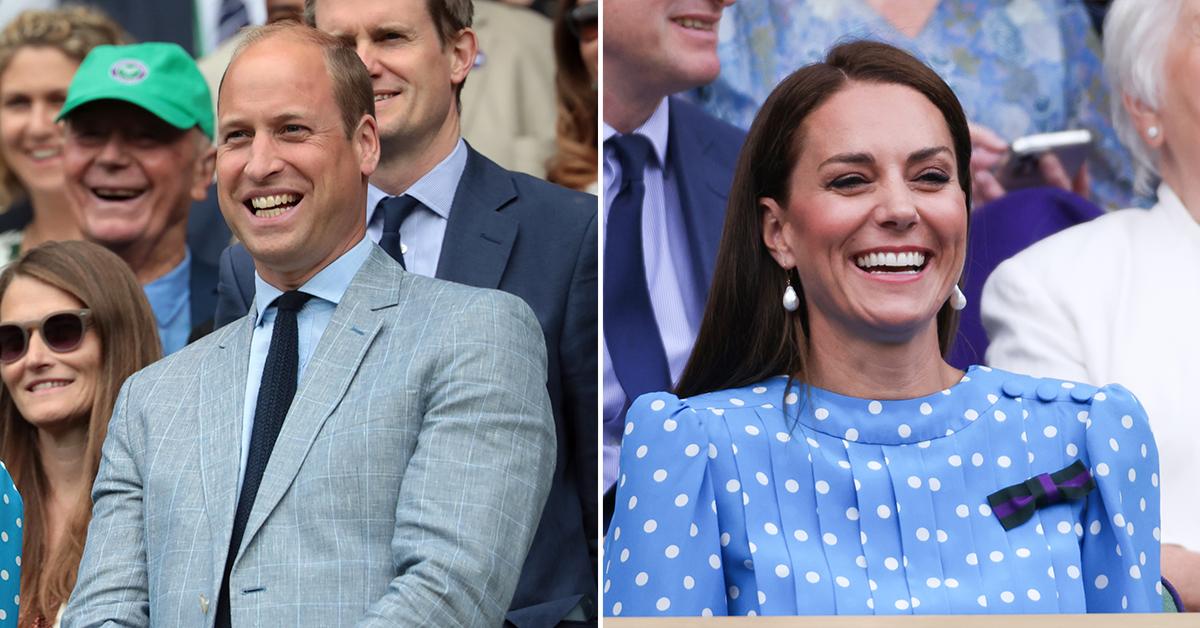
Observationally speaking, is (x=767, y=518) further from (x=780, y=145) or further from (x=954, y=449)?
(x=780, y=145)

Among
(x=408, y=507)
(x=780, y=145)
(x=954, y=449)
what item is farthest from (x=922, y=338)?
(x=408, y=507)

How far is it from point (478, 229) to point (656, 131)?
1.91 ft

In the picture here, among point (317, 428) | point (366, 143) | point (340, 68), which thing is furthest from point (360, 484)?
point (340, 68)

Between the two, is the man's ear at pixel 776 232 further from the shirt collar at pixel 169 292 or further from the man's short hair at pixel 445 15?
the shirt collar at pixel 169 292

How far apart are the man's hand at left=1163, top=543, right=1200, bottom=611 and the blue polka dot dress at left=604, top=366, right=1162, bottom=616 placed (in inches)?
7.9

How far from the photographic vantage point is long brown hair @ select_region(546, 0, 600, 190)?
4371mm

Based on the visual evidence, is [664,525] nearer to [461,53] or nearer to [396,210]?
[396,210]

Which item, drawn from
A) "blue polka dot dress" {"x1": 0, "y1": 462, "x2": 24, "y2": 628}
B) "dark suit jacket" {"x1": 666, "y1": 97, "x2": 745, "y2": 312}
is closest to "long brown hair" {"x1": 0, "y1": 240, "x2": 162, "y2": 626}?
"blue polka dot dress" {"x1": 0, "y1": 462, "x2": 24, "y2": 628}

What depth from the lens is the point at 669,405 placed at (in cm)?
384

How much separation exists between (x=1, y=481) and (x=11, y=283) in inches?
39.3

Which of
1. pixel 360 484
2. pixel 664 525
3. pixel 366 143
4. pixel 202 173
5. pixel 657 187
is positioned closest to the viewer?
pixel 360 484

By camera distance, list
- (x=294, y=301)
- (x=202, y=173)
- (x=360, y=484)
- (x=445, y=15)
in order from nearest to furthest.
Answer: (x=360, y=484) < (x=294, y=301) < (x=445, y=15) < (x=202, y=173)

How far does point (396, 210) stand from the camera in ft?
13.0

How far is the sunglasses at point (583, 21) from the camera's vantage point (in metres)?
4.36
